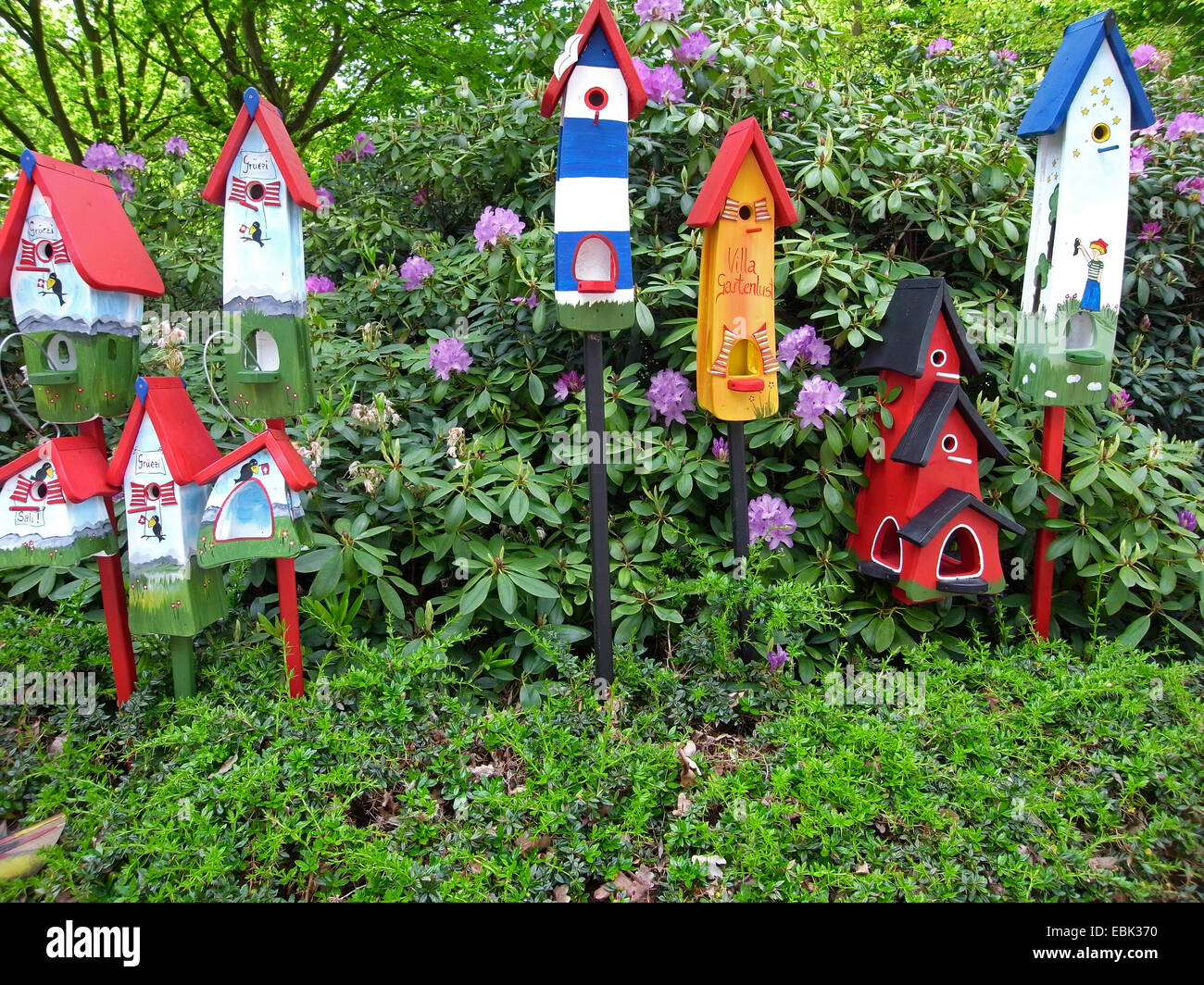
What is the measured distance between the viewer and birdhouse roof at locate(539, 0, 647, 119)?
2113 millimetres

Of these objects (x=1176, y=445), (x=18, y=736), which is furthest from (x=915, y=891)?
(x=18, y=736)

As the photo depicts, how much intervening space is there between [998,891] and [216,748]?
2.15m

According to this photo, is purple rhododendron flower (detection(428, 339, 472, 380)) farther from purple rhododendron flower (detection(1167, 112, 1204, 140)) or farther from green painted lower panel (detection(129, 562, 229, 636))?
purple rhododendron flower (detection(1167, 112, 1204, 140))

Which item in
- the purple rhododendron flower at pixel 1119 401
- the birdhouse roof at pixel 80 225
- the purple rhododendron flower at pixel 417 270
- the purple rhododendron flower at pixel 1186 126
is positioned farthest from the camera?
the purple rhododendron flower at pixel 1186 126

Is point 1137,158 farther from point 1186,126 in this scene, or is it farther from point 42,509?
point 42,509

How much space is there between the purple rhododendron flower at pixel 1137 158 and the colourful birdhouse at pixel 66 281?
4049 millimetres

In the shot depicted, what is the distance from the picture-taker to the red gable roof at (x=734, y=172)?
229 centimetres

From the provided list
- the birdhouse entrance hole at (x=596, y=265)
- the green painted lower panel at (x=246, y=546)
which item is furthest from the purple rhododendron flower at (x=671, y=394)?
the green painted lower panel at (x=246, y=546)

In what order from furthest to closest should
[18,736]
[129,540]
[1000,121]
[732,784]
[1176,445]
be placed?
[1000,121] → [1176,445] → [18,736] → [129,540] → [732,784]

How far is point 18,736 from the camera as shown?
2.33 meters

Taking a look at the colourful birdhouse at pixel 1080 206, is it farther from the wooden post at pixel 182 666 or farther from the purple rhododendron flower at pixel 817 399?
the wooden post at pixel 182 666

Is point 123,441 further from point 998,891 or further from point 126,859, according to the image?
point 998,891

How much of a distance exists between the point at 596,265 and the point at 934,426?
1359 millimetres

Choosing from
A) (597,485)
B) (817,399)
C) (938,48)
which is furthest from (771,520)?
(938,48)
